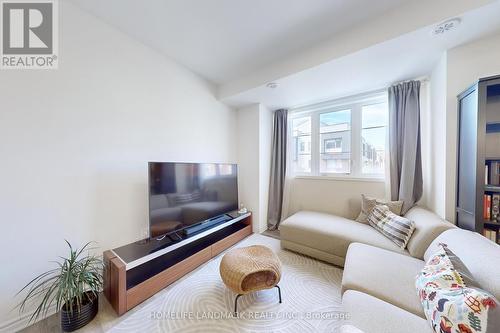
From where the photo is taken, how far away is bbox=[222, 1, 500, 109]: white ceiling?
141 cm

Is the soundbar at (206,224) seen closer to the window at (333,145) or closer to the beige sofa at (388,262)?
the beige sofa at (388,262)

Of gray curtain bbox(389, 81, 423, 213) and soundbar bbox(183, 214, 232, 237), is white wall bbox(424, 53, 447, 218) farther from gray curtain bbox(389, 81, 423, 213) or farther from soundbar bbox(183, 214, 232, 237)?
soundbar bbox(183, 214, 232, 237)

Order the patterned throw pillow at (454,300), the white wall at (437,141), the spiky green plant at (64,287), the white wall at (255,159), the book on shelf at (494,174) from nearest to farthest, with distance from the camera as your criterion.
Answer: the patterned throw pillow at (454,300) < the spiky green plant at (64,287) < the book on shelf at (494,174) < the white wall at (437,141) < the white wall at (255,159)

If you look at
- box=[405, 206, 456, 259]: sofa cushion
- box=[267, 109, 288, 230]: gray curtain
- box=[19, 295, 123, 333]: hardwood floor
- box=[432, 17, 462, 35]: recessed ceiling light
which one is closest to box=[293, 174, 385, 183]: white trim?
box=[267, 109, 288, 230]: gray curtain

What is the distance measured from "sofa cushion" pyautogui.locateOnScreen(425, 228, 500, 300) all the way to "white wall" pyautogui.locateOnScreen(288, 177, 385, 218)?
123 cm

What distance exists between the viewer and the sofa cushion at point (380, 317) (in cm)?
86

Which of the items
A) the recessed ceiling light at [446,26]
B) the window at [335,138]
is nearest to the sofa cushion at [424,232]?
the window at [335,138]

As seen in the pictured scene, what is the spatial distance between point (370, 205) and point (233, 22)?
273cm

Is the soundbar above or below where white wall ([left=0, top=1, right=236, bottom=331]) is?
below

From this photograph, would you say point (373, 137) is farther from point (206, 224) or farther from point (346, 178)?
point (206, 224)

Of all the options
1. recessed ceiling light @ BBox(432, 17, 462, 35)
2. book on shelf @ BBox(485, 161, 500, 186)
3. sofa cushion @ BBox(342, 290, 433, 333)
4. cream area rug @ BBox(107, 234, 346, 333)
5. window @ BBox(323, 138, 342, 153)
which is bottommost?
cream area rug @ BBox(107, 234, 346, 333)

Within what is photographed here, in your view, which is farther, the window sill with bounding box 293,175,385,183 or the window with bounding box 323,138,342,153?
the window with bounding box 323,138,342,153

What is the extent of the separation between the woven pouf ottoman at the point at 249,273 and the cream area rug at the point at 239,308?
0.41ft

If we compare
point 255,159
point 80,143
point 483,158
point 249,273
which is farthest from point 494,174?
point 80,143
